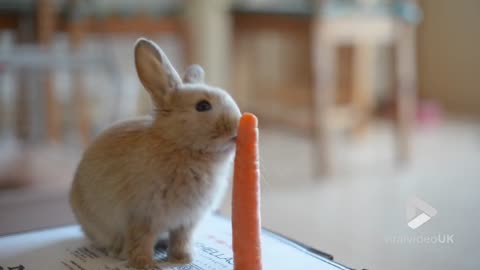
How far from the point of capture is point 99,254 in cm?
77

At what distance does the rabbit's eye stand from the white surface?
201mm

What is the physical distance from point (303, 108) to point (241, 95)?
340 millimetres

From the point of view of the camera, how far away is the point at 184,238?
2.40 feet

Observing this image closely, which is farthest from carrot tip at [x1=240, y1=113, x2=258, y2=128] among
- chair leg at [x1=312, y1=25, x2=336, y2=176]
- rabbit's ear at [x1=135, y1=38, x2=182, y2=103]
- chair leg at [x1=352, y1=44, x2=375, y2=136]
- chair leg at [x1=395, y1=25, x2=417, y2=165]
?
chair leg at [x1=352, y1=44, x2=375, y2=136]

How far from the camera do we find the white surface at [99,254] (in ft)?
2.37

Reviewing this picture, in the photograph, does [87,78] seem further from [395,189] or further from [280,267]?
[280,267]

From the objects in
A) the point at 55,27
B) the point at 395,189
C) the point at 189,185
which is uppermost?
the point at 55,27

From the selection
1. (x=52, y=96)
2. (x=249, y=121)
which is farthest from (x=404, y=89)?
(x=249, y=121)

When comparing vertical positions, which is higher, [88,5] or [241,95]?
[88,5]

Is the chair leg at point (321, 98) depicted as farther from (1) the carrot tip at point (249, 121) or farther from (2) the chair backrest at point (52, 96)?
(1) the carrot tip at point (249, 121)

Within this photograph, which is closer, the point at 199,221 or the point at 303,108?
the point at 199,221

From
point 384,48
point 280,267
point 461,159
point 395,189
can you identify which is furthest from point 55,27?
point 384,48

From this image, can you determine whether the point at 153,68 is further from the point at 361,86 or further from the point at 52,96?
the point at 361,86

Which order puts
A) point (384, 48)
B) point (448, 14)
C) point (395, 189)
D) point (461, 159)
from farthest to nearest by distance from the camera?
point (384, 48), point (448, 14), point (461, 159), point (395, 189)
